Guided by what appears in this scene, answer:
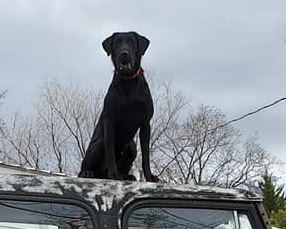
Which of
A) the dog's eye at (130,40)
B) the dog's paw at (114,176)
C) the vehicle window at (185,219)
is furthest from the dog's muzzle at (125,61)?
the vehicle window at (185,219)

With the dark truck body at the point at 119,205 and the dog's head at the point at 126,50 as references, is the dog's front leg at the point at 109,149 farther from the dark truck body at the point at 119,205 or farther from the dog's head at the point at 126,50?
the dark truck body at the point at 119,205

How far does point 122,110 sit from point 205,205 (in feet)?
3.99

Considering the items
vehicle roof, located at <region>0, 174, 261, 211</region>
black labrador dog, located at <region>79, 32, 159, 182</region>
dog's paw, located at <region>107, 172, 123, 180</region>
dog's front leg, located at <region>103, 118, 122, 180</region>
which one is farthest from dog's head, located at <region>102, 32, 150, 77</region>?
vehicle roof, located at <region>0, 174, 261, 211</region>

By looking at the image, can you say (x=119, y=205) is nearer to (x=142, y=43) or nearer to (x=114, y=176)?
(x=114, y=176)

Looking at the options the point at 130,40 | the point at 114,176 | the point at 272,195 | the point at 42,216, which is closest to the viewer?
the point at 42,216

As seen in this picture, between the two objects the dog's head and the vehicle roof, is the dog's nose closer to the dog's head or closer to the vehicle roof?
the dog's head

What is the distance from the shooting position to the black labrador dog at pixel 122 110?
14.3ft

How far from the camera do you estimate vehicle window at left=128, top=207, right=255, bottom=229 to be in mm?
3229

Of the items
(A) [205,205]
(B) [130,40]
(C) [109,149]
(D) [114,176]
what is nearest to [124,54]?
(B) [130,40]

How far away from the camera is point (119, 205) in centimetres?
318

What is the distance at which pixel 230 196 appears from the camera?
3381 millimetres

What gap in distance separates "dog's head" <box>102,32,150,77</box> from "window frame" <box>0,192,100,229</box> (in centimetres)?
136

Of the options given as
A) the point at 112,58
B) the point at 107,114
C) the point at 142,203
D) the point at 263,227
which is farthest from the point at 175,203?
the point at 112,58

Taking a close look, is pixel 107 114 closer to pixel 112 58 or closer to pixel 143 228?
pixel 112 58
